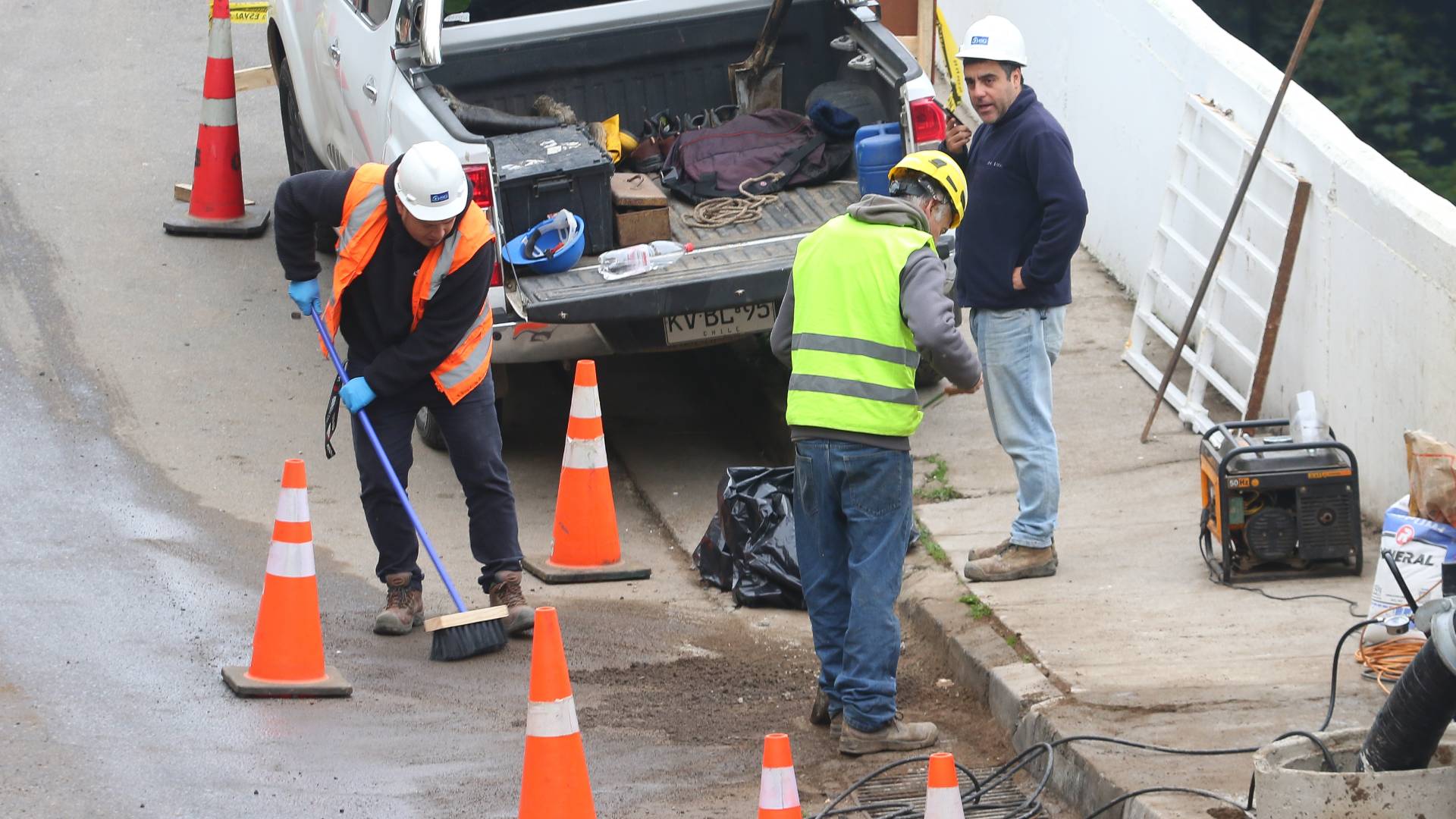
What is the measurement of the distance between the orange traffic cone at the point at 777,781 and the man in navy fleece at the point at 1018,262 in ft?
7.91

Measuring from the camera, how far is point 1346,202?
7.10 m

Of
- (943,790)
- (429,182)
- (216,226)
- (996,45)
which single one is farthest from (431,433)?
(943,790)

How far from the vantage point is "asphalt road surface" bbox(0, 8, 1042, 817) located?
205 inches

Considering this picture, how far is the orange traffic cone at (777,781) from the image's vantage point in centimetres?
418

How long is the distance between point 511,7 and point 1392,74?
29.2ft

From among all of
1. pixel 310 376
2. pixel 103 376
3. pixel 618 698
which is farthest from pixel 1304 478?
pixel 103 376

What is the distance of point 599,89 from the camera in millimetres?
8797

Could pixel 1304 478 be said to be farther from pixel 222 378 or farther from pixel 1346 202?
pixel 222 378

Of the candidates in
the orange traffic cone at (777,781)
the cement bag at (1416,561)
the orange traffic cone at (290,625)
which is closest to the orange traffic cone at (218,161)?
the orange traffic cone at (290,625)

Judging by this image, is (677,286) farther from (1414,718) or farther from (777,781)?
(1414,718)

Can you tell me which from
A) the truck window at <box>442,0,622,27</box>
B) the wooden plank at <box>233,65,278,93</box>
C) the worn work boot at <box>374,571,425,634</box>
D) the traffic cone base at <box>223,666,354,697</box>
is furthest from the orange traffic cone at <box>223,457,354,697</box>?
the wooden plank at <box>233,65,278,93</box>

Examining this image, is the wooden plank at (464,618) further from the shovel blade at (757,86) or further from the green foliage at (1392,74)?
the green foliage at (1392,74)

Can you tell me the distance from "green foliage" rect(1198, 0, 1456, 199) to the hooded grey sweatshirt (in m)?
10.6

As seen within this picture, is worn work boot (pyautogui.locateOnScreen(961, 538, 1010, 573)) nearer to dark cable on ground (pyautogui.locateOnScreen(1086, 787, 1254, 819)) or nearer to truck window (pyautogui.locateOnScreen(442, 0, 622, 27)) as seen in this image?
dark cable on ground (pyautogui.locateOnScreen(1086, 787, 1254, 819))
